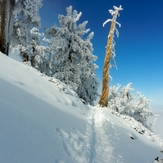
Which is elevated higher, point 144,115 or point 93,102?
point 144,115

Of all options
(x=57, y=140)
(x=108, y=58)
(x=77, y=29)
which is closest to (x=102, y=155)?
(x=57, y=140)

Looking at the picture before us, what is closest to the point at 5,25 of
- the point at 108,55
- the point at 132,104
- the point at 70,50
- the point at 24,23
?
the point at 24,23

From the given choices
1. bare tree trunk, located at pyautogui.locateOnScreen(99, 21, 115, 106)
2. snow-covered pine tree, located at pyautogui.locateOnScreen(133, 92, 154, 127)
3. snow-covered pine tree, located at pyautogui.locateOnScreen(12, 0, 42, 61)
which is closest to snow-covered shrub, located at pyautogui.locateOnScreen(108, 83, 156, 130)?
snow-covered pine tree, located at pyautogui.locateOnScreen(133, 92, 154, 127)

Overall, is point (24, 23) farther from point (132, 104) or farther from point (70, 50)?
point (132, 104)

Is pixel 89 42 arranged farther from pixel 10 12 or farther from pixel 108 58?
pixel 10 12

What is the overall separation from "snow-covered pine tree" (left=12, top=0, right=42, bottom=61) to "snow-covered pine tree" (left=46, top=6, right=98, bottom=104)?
1.96m

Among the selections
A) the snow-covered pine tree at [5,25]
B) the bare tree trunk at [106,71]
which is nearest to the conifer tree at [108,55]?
the bare tree trunk at [106,71]

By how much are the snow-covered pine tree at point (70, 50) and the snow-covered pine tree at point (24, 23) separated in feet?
6.43

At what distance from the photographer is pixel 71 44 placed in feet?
46.5

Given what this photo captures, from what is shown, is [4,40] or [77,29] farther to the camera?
[77,29]

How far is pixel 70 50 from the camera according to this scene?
47.2 feet

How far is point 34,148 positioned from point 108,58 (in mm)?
11215

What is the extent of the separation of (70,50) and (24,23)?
457 cm

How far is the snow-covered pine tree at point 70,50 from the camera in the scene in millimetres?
13492
